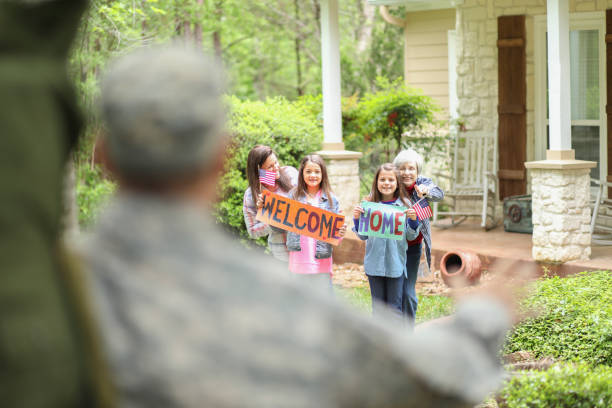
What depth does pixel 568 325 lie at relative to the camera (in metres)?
5.71

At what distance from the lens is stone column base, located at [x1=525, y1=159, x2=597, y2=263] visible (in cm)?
809

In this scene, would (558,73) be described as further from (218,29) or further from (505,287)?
(218,29)

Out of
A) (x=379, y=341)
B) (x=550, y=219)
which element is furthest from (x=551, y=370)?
(x=550, y=219)

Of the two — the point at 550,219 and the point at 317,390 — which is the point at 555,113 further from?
the point at 317,390

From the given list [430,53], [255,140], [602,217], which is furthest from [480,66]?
[255,140]

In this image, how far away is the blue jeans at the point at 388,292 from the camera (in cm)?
566

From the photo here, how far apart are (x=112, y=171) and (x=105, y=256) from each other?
0.53 feet

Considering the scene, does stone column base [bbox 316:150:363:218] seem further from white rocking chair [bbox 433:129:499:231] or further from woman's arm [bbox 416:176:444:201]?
woman's arm [bbox 416:176:444:201]

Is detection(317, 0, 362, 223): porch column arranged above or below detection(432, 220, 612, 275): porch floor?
above

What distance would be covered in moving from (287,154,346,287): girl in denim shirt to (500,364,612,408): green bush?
1.82 metres

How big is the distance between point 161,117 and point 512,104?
988 cm

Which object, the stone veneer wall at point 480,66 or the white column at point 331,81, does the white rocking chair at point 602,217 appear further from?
the white column at point 331,81

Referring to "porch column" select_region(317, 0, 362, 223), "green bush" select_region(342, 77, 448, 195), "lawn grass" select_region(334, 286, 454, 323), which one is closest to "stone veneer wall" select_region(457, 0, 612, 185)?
"green bush" select_region(342, 77, 448, 195)

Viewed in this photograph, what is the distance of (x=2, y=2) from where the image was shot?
129 centimetres
